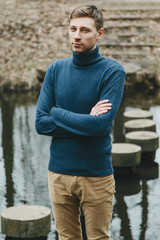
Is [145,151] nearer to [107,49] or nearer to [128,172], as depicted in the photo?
[128,172]

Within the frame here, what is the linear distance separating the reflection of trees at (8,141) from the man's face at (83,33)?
2.43 meters

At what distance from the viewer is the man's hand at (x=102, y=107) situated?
2.57 metres

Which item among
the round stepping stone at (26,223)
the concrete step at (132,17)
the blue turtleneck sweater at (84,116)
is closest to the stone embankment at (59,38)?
the concrete step at (132,17)

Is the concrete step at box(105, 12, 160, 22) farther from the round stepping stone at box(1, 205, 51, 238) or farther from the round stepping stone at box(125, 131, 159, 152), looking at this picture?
the round stepping stone at box(1, 205, 51, 238)

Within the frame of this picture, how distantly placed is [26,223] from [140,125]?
3.56 metres

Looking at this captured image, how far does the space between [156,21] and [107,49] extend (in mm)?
1721

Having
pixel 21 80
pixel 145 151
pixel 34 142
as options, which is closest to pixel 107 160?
pixel 145 151

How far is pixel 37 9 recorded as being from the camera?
12.8 metres

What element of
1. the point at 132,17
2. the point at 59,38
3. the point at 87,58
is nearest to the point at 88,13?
the point at 87,58

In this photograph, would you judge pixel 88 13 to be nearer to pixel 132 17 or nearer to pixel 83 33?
pixel 83 33

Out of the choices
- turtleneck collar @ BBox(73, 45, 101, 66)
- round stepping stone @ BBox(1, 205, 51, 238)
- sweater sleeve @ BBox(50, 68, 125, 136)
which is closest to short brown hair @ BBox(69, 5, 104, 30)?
turtleneck collar @ BBox(73, 45, 101, 66)

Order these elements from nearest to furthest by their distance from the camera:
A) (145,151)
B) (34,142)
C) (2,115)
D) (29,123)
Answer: (145,151)
(34,142)
(29,123)
(2,115)

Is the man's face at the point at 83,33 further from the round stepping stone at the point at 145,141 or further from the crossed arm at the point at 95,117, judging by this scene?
the round stepping stone at the point at 145,141

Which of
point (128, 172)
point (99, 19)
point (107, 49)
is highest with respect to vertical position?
point (99, 19)
